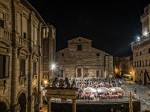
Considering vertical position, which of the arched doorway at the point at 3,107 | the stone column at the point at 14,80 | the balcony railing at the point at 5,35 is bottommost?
the arched doorway at the point at 3,107

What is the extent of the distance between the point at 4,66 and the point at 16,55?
1.93m

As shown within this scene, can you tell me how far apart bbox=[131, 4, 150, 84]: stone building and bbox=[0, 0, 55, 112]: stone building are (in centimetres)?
3353

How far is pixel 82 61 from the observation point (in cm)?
6569

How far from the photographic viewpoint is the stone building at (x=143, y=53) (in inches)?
1991

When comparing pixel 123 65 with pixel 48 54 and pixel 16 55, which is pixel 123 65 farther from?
pixel 16 55

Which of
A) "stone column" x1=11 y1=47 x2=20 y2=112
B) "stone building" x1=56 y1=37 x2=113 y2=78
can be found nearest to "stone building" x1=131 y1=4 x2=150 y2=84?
"stone building" x1=56 y1=37 x2=113 y2=78

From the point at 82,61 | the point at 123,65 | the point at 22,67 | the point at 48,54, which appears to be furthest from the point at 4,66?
the point at 123,65

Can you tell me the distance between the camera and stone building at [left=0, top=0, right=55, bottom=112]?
16156 millimetres

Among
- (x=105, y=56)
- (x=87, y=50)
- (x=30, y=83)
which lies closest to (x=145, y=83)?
(x=105, y=56)

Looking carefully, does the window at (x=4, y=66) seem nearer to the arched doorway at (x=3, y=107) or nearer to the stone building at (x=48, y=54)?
the arched doorway at (x=3, y=107)

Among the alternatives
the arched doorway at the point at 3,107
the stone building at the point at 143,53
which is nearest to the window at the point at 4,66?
the arched doorway at the point at 3,107

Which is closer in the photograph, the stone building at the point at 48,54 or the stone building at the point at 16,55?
the stone building at the point at 16,55

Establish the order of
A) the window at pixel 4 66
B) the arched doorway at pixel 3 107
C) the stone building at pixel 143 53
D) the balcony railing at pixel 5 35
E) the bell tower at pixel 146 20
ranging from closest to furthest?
the balcony railing at pixel 5 35, the window at pixel 4 66, the arched doorway at pixel 3 107, the stone building at pixel 143 53, the bell tower at pixel 146 20

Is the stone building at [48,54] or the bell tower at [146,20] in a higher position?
the bell tower at [146,20]
